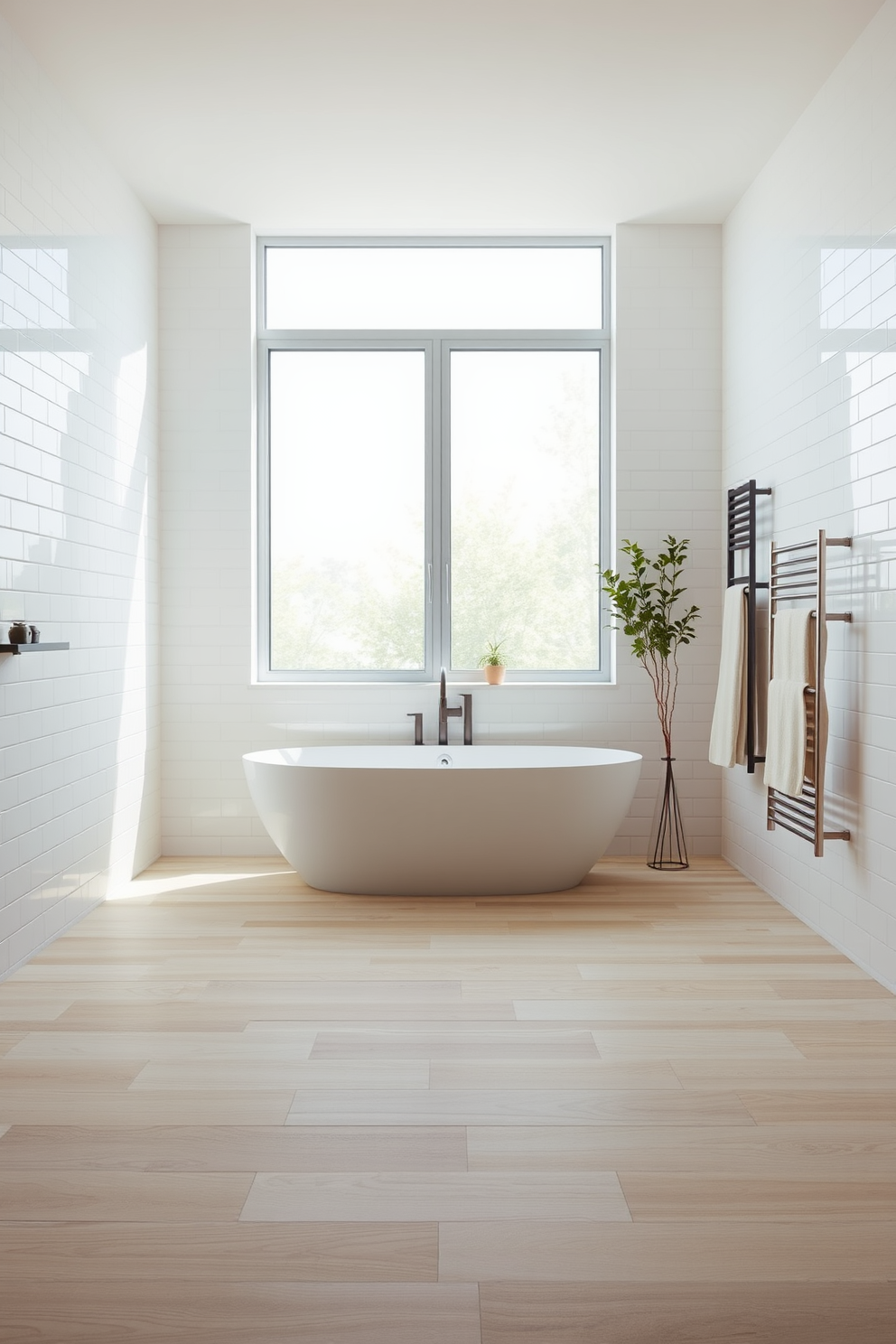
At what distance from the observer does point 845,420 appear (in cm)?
374

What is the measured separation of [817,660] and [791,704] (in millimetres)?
260

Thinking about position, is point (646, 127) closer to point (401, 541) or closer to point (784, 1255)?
point (401, 541)

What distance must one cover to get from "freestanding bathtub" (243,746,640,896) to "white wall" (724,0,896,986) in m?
0.88

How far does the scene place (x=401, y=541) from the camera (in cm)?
555

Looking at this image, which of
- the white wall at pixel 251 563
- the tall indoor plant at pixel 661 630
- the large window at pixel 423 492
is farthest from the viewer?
the large window at pixel 423 492

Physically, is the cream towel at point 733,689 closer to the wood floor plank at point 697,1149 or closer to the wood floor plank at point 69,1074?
the wood floor plank at point 697,1149

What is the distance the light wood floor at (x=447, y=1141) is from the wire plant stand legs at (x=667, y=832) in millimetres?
1237

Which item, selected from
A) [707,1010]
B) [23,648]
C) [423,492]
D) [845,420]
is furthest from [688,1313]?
[423,492]

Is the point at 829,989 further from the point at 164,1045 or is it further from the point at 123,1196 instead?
the point at 123,1196

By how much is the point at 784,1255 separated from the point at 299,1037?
1.46 m

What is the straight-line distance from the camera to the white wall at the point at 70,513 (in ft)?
11.6

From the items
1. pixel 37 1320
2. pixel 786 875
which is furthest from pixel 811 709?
pixel 37 1320

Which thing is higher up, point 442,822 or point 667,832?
point 442,822

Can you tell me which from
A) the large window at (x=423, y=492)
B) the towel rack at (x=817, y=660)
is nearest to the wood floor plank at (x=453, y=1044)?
the towel rack at (x=817, y=660)
